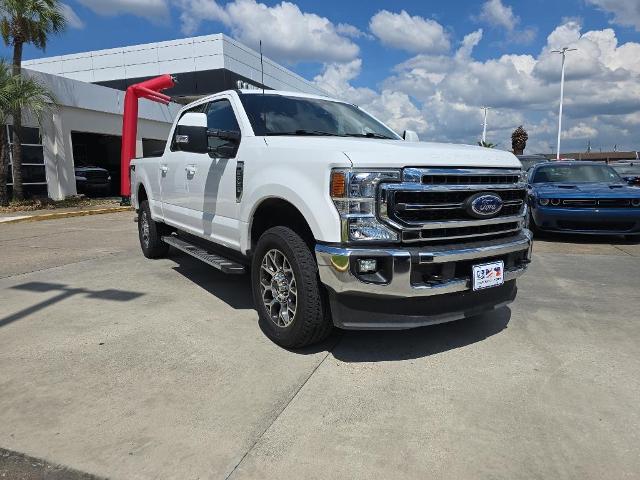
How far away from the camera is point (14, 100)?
13477 mm

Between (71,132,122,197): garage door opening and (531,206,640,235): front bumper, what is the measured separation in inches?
657

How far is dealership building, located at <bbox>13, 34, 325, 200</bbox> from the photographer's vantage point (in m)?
16.4

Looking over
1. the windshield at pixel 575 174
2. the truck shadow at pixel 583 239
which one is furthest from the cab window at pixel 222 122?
the windshield at pixel 575 174

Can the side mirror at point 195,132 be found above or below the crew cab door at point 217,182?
above

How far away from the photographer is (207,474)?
223 cm

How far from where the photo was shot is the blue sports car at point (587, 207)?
7.96 metres

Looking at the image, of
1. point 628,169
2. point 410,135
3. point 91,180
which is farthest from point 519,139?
point 410,135

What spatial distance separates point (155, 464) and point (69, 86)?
58.0ft

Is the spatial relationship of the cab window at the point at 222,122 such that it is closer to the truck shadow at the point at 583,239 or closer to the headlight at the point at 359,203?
the headlight at the point at 359,203

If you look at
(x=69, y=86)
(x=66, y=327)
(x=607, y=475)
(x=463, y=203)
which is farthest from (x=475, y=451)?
(x=69, y=86)

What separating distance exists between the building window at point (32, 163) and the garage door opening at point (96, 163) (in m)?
2.33

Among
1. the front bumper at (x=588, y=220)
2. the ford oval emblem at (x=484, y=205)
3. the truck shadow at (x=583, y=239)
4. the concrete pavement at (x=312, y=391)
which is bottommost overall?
the concrete pavement at (x=312, y=391)

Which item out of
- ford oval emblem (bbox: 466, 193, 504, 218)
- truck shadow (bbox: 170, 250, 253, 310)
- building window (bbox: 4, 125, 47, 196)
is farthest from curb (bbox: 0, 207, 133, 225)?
ford oval emblem (bbox: 466, 193, 504, 218)

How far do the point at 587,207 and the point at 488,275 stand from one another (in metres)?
5.72
